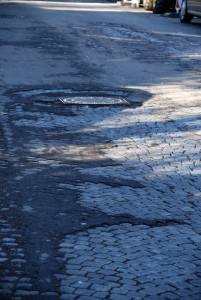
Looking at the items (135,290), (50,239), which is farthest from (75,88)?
(135,290)

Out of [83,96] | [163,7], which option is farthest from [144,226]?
[163,7]

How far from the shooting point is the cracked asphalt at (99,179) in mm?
4555

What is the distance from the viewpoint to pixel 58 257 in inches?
190

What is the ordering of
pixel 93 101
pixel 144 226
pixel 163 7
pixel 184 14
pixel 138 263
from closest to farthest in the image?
1. pixel 138 263
2. pixel 144 226
3. pixel 93 101
4. pixel 184 14
5. pixel 163 7

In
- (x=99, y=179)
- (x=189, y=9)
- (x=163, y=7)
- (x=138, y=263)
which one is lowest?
(x=163, y=7)

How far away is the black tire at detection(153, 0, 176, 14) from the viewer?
108 feet

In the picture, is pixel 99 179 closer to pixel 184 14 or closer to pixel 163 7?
pixel 184 14

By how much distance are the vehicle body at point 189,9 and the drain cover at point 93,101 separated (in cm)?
1437

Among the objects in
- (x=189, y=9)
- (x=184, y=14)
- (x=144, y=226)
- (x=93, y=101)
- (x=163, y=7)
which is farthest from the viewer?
(x=163, y=7)

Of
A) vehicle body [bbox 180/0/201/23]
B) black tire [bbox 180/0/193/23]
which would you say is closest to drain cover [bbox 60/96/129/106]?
vehicle body [bbox 180/0/201/23]

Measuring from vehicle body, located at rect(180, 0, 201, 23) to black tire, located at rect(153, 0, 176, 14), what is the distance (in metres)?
5.62

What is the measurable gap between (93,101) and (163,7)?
2295 cm

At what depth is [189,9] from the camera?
85.6 ft

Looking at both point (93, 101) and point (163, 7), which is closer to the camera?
point (93, 101)
